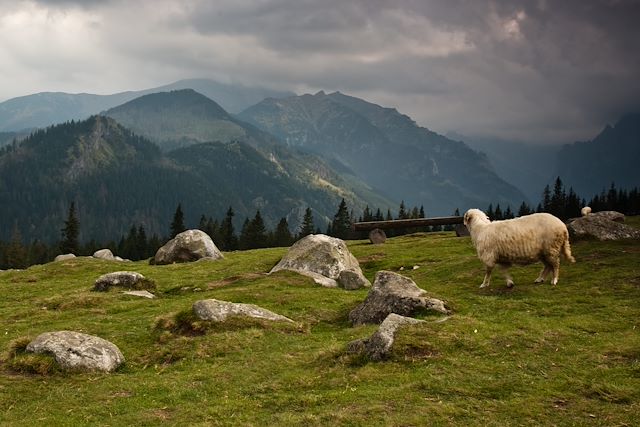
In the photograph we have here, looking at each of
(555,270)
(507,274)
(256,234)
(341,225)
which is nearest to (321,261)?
(507,274)

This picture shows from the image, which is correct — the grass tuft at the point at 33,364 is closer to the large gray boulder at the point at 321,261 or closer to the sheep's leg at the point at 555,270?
the large gray boulder at the point at 321,261

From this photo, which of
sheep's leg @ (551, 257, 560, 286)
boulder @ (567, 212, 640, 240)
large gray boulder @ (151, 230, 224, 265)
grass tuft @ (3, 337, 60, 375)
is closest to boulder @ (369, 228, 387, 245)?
large gray boulder @ (151, 230, 224, 265)

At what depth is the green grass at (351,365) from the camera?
14133 mm

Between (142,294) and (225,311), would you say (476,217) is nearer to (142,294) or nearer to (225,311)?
(225,311)

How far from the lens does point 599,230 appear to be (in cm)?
3828

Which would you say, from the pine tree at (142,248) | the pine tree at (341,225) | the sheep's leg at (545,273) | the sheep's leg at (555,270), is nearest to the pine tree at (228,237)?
the pine tree at (142,248)

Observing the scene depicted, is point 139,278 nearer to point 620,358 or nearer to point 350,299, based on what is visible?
point 350,299

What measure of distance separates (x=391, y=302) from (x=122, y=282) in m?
22.8

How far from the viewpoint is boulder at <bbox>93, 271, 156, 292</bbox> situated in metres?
37.4

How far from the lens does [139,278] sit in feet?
128

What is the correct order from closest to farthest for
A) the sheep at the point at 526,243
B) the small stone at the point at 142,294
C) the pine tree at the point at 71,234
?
1. the sheep at the point at 526,243
2. the small stone at the point at 142,294
3. the pine tree at the point at 71,234

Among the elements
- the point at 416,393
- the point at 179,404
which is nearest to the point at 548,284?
the point at 416,393

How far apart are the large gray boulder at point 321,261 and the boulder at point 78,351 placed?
19568mm

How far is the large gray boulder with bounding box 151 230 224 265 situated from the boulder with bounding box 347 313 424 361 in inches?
1626
